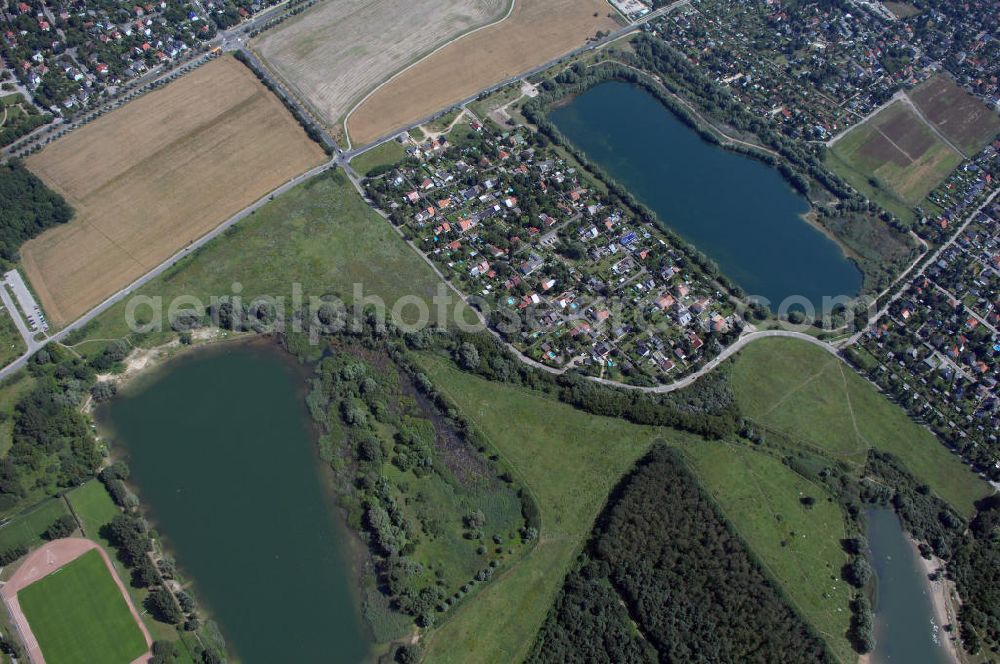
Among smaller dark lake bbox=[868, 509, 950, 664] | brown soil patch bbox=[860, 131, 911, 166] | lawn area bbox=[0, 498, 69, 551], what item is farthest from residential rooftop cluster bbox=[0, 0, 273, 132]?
smaller dark lake bbox=[868, 509, 950, 664]

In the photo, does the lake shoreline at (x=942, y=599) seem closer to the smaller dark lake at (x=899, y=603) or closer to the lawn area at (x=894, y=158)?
the smaller dark lake at (x=899, y=603)

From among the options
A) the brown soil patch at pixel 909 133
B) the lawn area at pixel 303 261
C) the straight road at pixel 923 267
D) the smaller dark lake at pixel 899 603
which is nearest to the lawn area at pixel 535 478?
the lawn area at pixel 303 261

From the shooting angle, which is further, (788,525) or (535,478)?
(535,478)

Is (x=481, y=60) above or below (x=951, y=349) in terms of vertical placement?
above

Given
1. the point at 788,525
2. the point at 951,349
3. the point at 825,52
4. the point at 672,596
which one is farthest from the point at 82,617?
the point at 825,52

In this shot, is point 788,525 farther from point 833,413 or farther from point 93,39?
point 93,39

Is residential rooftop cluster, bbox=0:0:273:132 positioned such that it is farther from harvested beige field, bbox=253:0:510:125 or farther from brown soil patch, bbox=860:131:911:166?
brown soil patch, bbox=860:131:911:166
